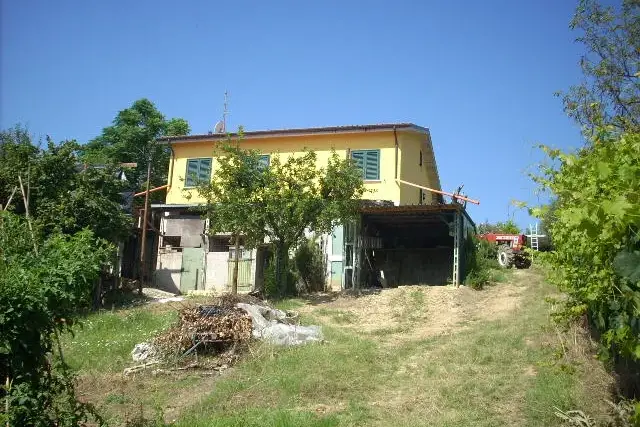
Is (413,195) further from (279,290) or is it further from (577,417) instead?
(577,417)

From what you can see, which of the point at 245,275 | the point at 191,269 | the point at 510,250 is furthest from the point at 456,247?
the point at 191,269

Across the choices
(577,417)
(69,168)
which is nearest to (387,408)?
(577,417)

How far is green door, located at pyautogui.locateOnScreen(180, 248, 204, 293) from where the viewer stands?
2230 cm

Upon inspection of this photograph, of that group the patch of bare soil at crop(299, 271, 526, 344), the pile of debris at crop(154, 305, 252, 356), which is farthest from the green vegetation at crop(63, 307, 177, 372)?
the patch of bare soil at crop(299, 271, 526, 344)

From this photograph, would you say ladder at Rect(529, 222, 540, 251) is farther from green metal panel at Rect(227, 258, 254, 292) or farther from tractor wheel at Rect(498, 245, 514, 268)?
green metal panel at Rect(227, 258, 254, 292)

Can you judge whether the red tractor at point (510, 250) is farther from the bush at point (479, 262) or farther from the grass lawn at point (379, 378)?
the grass lawn at point (379, 378)

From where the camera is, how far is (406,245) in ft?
79.9

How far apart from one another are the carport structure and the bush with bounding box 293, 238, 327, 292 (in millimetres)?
932

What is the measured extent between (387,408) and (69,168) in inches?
543

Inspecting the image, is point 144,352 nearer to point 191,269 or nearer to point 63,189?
point 63,189

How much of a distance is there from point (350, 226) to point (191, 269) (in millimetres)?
Answer: 6526

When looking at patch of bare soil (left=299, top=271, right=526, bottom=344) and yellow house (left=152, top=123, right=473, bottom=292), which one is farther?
yellow house (left=152, top=123, right=473, bottom=292)

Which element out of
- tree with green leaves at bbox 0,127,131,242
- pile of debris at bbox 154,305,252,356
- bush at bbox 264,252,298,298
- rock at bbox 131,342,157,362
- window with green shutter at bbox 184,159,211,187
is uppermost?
window with green shutter at bbox 184,159,211,187

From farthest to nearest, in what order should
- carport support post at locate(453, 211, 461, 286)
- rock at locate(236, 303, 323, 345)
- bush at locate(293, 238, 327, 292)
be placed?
bush at locate(293, 238, 327, 292)
carport support post at locate(453, 211, 461, 286)
rock at locate(236, 303, 323, 345)
